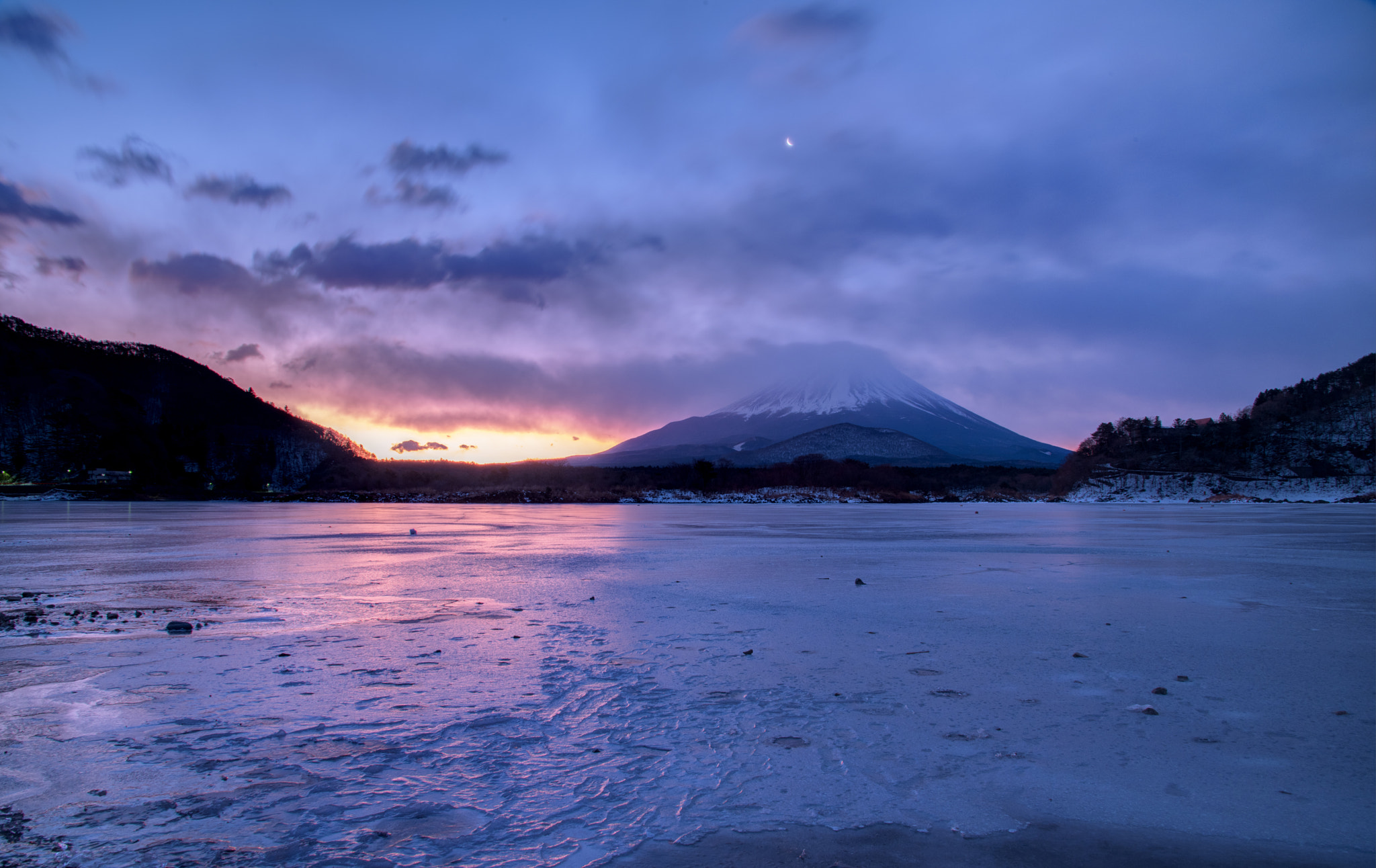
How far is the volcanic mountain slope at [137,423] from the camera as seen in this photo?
83000 mm

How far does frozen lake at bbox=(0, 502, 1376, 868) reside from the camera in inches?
120

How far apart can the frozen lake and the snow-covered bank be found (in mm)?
77667

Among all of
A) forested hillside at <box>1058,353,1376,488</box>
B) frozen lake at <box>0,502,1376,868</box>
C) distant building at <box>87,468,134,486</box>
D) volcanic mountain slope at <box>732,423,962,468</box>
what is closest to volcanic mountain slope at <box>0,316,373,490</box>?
distant building at <box>87,468,134,486</box>

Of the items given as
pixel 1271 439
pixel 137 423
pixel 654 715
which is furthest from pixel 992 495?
pixel 137 423

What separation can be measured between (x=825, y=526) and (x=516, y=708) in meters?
23.8

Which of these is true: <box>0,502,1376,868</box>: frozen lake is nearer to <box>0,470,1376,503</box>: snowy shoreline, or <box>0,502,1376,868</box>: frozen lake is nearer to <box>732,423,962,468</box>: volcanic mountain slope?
<box>0,470,1376,503</box>: snowy shoreline

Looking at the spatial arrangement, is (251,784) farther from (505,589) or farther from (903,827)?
(505,589)

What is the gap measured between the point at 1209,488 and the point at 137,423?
139121 millimetres

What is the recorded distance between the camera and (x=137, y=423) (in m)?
95.5

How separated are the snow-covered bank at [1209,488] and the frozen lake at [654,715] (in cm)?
7767

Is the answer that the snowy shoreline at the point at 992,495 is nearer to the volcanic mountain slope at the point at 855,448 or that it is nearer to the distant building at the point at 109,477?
the distant building at the point at 109,477

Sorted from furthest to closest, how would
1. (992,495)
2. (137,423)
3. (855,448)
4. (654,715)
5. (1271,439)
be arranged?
(855,448) → (137,423) → (992,495) → (1271,439) → (654,715)

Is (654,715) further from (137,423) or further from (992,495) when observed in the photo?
(137,423)

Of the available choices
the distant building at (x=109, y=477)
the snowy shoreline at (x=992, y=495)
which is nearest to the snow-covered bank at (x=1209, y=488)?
the snowy shoreline at (x=992, y=495)
